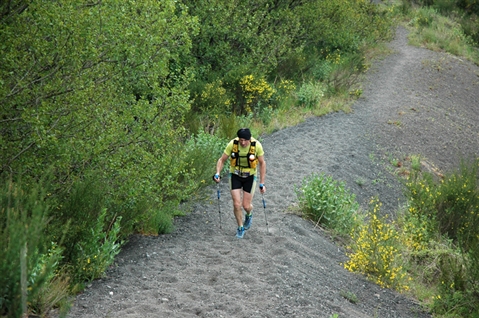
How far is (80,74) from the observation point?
6.69 m

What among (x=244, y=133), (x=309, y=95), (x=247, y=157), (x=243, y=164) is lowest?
(x=309, y=95)

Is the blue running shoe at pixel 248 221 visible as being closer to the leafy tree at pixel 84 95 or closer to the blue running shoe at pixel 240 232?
the blue running shoe at pixel 240 232

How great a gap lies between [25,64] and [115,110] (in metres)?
1.37

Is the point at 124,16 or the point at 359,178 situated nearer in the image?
the point at 124,16

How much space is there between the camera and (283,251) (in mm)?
7539

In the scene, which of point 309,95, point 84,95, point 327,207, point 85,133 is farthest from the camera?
point 309,95

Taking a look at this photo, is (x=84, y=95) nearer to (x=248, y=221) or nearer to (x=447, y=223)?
(x=248, y=221)

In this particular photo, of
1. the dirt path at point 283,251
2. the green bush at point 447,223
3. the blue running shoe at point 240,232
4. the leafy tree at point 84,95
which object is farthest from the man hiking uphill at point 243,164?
the green bush at point 447,223

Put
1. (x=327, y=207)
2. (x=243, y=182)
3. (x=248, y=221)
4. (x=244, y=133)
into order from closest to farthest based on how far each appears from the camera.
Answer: (x=244, y=133), (x=243, y=182), (x=248, y=221), (x=327, y=207)

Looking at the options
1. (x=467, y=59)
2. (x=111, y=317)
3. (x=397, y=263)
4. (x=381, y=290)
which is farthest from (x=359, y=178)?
(x=467, y=59)

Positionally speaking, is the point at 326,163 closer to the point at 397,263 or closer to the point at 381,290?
the point at 397,263

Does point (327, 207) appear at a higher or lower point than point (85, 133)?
lower

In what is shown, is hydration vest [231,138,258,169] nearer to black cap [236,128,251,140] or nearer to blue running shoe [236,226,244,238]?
black cap [236,128,251,140]

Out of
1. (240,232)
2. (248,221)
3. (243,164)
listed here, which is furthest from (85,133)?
(248,221)
